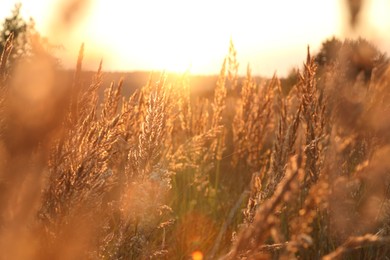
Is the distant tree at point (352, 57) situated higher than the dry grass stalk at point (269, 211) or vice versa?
the distant tree at point (352, 57)

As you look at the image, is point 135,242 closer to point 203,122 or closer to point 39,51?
point 39,51

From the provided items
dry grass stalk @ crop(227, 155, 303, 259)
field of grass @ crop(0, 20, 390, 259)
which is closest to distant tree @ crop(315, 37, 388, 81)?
field of grass @ crop(0, 20, 390, 259)

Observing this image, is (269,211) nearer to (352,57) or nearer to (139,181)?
(139,181)

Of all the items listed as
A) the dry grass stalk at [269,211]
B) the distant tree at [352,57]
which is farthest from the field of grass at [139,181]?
the distant tree at [352,57]

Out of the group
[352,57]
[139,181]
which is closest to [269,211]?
[139,181]

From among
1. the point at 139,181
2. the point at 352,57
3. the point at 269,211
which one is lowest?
the point at 139,181

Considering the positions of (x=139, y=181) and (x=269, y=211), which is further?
(x=139, y=181)

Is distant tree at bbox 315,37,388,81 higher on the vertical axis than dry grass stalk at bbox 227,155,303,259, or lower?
higher

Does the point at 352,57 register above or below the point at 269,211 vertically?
above

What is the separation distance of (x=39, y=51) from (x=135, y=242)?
651 mm

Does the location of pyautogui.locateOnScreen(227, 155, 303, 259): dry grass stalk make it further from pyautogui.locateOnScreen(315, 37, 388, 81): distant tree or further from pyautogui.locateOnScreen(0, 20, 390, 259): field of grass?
pyautogui.locateOnScreen(315, 37, 388, 81): distant tree

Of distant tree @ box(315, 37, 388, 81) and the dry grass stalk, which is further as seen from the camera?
distant tree @ box(315, 37, 388, 81)

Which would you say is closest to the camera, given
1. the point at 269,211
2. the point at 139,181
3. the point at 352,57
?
the point at 269,211

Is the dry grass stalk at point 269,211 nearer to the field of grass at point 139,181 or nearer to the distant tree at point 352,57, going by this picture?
the field of grass at point 139,181
